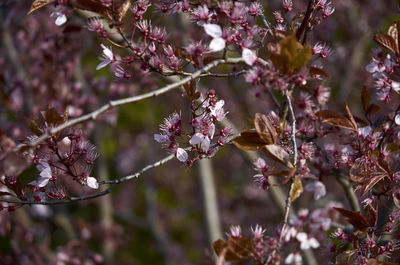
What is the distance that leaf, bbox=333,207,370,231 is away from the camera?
1629 mm

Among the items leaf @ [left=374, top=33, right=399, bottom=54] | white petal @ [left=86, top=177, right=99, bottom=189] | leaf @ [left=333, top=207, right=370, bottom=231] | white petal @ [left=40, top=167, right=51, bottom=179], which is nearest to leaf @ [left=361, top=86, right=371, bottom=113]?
leaf @ [left=374, top=33, right=399, bottom=54]

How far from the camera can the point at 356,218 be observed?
1.65 meters

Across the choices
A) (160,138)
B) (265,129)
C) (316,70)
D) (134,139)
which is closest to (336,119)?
(316,70)

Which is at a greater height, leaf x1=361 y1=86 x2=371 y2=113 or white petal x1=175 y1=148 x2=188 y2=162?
leaf x1=361 y1=86 x2=371 y2=113

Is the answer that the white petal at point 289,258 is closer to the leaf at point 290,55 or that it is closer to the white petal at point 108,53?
the leaf at point 290,55

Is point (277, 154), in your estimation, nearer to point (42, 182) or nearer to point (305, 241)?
point (305, 241)

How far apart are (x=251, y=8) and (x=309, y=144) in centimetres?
64

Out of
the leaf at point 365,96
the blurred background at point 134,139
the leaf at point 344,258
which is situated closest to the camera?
the leaf at point 344,258

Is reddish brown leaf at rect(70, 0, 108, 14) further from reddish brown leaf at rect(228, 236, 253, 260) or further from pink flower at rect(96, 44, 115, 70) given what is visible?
reddish brown leaf at rect(228, 236, 253, 260)

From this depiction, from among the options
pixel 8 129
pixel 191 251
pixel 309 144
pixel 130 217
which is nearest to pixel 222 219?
pixel 191 251

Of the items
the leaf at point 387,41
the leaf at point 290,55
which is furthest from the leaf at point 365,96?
the leaf at point 290,55

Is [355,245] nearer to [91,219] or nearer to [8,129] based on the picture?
[8,129]

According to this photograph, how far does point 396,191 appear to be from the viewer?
5.79 feet

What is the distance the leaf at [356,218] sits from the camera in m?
1.63
